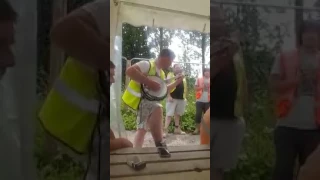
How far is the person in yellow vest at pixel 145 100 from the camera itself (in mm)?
1367

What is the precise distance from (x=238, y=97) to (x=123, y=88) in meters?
0.36

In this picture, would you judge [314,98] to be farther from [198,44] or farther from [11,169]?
[11,169]

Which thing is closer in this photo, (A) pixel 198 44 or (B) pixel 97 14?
(B) pixel 97 14

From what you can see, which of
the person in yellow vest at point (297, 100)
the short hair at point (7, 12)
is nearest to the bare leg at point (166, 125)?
the person in yellow vest at point (297, 100)

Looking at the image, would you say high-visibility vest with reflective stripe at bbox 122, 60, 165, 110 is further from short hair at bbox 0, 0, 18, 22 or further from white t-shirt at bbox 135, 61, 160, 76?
short hair at bbox 0, 0, 18, 22

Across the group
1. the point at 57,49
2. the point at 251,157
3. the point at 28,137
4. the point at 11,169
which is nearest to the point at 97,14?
the point at 57,49

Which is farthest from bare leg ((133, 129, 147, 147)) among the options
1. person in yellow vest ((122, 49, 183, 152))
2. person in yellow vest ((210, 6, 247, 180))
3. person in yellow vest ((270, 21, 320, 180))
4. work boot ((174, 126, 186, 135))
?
person in yellow vest ((270, 21, 320, 180))

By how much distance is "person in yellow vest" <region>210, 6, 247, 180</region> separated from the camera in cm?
132

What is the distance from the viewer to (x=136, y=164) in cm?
138

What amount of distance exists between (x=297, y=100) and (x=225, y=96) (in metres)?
0.22

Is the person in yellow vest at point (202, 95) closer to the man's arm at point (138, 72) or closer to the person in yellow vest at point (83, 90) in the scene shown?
the man's arm at point (138, 72)

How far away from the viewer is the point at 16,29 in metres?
1.30

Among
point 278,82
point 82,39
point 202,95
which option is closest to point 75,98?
point 82,39

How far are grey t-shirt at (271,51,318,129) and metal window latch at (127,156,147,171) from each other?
48 centimetres
